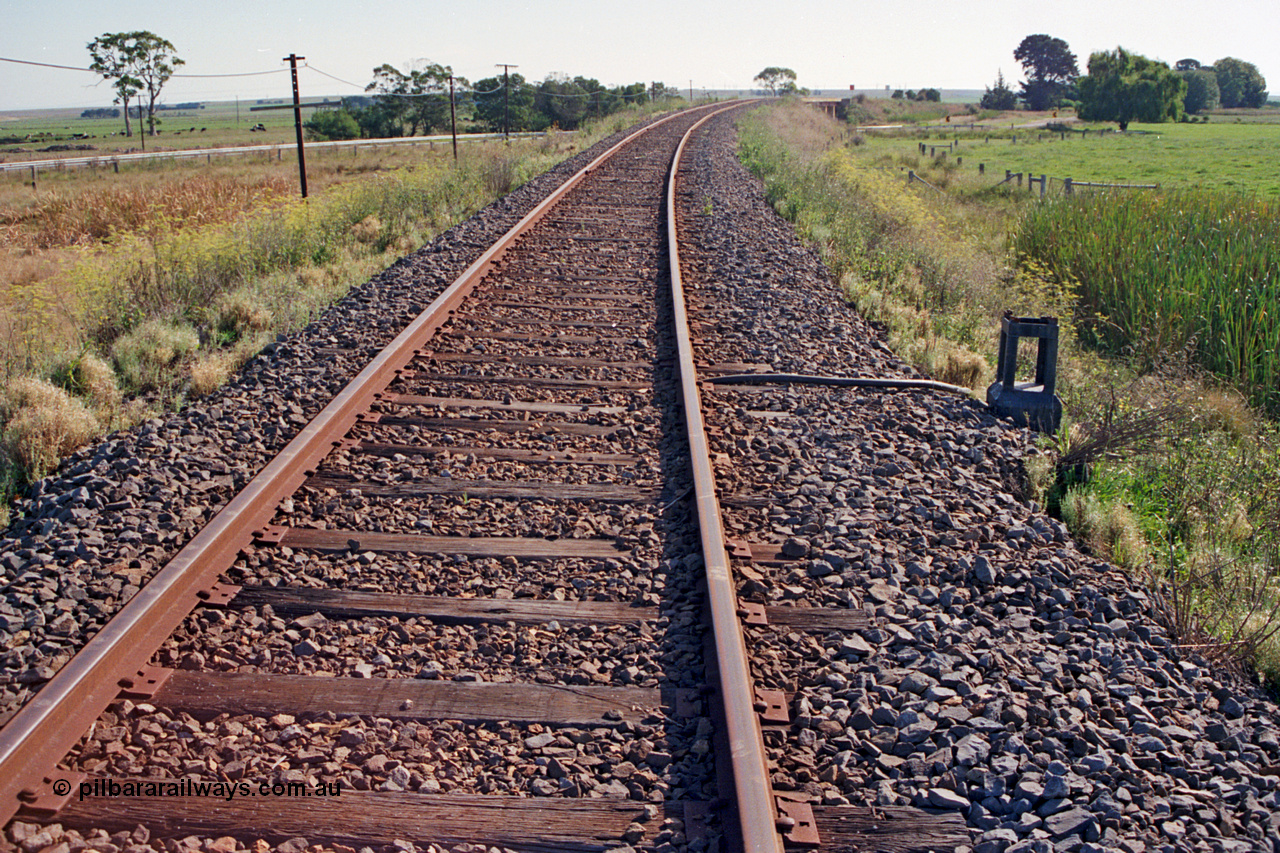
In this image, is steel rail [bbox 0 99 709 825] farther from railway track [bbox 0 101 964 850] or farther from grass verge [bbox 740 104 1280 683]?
grass verge [bbox 740 104 1280 683]

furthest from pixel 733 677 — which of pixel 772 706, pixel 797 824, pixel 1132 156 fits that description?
pixel 1132 156

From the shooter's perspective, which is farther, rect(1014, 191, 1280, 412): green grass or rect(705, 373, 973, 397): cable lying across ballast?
rect(1014, 191, 1280, 412): green grass

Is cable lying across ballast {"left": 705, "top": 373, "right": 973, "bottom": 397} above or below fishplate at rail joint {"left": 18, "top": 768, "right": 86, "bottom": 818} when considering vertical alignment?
above

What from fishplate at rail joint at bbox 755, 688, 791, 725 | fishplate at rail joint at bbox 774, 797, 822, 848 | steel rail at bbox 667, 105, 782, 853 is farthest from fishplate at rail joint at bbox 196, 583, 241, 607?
fishplate at rail joint at bbox 774, 797, 822, 848

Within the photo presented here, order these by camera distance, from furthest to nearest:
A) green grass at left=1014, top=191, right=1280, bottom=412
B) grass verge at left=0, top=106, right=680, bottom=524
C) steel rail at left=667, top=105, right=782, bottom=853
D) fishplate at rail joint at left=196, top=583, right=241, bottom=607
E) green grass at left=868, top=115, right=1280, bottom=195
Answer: green grass at left=868, top=115, right=1280, bottom=195 < green grass at left=1014, top=191, right=1280, bottom=412 < grass verge at left=0, top=106, right=680, bottom=524 < fishplate at rail joint at left=196, top=583, right=241, bottom=607 < steel rail at left=667, top=105, right=782, bottom=853

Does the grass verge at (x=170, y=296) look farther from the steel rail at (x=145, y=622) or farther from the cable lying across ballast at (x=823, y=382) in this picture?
the cable lying across ballast at (x=823, y=382)

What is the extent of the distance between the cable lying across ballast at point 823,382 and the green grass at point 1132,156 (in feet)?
64.5

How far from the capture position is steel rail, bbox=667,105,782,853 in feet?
7.50

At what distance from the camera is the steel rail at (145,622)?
2.48 metres

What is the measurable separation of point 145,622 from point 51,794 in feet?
2.46

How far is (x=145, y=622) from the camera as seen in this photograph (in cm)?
310

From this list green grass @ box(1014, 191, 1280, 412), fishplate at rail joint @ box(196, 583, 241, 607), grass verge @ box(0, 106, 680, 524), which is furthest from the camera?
green grass @ box(1014, 191, 1280, 412)

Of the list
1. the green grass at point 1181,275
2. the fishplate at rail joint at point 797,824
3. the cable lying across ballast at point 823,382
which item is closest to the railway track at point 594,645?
the fishplate at rail joint at point 797,824

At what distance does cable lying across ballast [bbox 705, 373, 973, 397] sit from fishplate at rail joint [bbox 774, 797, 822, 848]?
3903 millimetres
